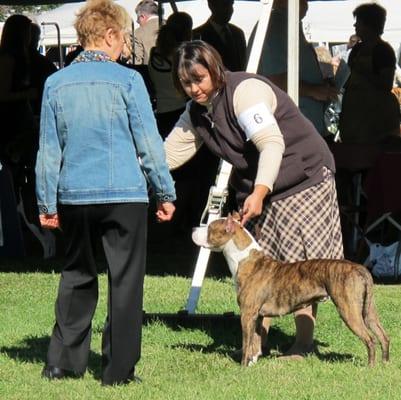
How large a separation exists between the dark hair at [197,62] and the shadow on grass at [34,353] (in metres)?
1.52

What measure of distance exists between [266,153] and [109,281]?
972mm

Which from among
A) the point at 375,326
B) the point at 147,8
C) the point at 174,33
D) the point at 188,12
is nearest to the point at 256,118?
the point at 375,326

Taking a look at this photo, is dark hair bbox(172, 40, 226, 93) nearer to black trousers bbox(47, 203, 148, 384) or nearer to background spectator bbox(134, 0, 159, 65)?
black trousers bbox(47, 203, 148, 384)

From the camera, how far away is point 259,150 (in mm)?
5375

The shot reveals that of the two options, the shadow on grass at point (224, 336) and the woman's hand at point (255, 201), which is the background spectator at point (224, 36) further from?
the woman's hand at point (255, 201)

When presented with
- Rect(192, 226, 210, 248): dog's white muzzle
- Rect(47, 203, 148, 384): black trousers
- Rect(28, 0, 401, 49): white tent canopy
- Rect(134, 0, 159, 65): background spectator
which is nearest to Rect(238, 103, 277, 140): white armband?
Rect(192, 226, 210, 248): dog's white muzzle

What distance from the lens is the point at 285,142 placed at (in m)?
5.58

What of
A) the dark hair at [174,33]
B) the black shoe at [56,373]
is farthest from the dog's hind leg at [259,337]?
the dark hair at [174,33]

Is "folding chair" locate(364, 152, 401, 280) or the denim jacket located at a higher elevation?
the denim jacket

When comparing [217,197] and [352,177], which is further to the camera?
[352,177]

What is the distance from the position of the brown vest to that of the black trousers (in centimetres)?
76

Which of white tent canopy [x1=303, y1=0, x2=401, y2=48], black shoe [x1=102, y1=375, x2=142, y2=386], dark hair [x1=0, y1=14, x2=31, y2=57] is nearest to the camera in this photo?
black shoe [x1=102, y1=375, x2=142, y2=386]

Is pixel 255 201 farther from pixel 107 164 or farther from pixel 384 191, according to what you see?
pixel 384 191

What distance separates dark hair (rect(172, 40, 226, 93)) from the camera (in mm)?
5355
